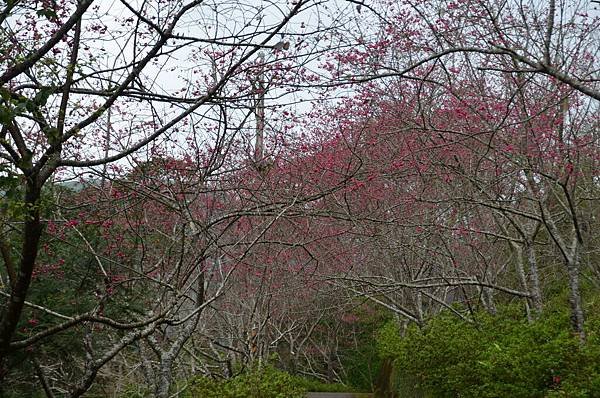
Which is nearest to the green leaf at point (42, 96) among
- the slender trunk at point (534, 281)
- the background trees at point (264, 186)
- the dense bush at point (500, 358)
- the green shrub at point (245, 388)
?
the background trees at point (264, 186)

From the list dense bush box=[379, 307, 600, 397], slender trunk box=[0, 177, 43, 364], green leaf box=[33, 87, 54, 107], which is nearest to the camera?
green leaf box=[33, 87, 54, 107]

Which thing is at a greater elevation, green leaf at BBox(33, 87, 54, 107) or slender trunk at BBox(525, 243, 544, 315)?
green leaf at BBox(33, 87, 54, 107)

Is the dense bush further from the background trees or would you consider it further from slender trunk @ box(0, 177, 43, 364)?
slender trunk @ box(0, 177, 43, 364)

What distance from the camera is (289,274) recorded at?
9516 millimetres

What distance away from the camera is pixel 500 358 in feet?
19.3

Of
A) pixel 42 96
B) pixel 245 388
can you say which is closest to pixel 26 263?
pixel 42 96

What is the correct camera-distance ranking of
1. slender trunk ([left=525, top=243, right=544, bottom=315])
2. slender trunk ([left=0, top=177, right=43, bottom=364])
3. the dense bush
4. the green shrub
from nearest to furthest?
1. slender trunk ([left=0, top=177, right=43, bottom=364])
2. the dense bush
3. the green shrub
4. slender trunk ([left=525, top=243, right=544, bottom=315])

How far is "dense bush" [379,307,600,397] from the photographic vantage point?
534cm

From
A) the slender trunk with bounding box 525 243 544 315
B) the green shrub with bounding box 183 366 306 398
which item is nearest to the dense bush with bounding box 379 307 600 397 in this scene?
the slender trunk with bounding box 525 243 544 315

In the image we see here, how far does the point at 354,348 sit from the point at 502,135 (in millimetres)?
11883

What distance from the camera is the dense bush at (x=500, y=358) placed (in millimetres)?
5338

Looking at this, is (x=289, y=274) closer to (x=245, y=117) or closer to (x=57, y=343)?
(x=57, y=343)

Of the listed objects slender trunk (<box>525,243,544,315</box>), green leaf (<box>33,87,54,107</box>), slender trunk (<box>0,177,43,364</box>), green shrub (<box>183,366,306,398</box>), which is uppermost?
green leaf (<box>33,87,54,107</box>)

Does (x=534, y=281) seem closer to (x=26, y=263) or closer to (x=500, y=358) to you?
(x=500, y=358)
